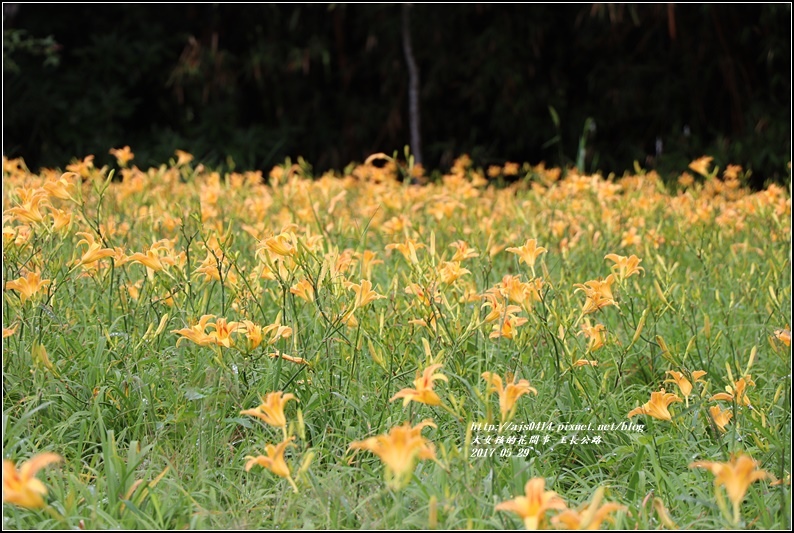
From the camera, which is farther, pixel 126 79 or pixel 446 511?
pixel 126 79

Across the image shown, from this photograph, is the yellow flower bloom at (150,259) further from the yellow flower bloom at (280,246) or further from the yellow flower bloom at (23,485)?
the yellow flower bloom at (23,485)

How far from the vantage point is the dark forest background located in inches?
248

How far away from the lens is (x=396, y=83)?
722 centimetres

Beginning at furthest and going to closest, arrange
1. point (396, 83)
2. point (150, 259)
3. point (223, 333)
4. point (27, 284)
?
point (396, 83), point (150, 259), point (27, 284), point (223, 333)

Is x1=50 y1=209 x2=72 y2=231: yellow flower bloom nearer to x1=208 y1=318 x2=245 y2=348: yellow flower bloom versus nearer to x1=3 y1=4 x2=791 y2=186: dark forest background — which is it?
Answer: x1=208 y1=318 x2=245 y2=348: yellow flower bloom

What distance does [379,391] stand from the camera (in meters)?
1.78

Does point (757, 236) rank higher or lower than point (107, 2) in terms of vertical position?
lower

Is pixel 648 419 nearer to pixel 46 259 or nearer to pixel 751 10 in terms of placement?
pixel 46 259

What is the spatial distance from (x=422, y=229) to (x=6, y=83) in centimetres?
514

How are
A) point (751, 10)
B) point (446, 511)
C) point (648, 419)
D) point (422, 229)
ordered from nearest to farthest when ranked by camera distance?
point (446, 511) < point (648, 419) < point (422, 229) < point (751, 10)

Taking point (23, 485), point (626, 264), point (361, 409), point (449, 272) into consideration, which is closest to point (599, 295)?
point (626, 264)

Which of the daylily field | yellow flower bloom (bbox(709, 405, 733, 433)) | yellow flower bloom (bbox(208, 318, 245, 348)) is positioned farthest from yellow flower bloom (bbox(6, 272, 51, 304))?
yellow flower bloom (bbox(709, 405, 733, 433))

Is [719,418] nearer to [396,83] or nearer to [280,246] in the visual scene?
[280,246]

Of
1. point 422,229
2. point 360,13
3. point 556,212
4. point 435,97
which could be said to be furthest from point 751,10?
point 422,229
